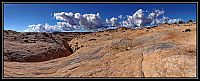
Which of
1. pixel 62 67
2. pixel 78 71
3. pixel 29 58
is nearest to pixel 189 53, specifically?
pixel 78 71

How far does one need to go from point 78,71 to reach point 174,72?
12.7ft

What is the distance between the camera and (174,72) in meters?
10.4

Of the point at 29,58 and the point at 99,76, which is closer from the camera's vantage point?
the point at 99,76

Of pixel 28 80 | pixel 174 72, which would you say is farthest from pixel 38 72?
pixel 174 72

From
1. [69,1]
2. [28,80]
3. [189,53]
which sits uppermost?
[69,1]

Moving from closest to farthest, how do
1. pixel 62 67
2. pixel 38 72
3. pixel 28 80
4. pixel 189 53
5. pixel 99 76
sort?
pixel 28 80
pixel 99 76
pixel 189 53
pixel 38 72
pixel 62 67

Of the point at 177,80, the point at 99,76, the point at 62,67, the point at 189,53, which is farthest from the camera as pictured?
the point at 62,67

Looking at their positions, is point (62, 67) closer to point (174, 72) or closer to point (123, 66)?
point (123, 66)

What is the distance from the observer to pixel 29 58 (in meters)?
17.2

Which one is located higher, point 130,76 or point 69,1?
point 69,1

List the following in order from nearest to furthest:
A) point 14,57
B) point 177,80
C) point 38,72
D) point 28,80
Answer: point 177,80, point 28,80, point 38,72, point 14,57

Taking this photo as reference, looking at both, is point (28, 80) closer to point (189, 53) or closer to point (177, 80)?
point (177, 80)

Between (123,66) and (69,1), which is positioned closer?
(69,1)

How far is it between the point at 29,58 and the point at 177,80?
10.1 metres
